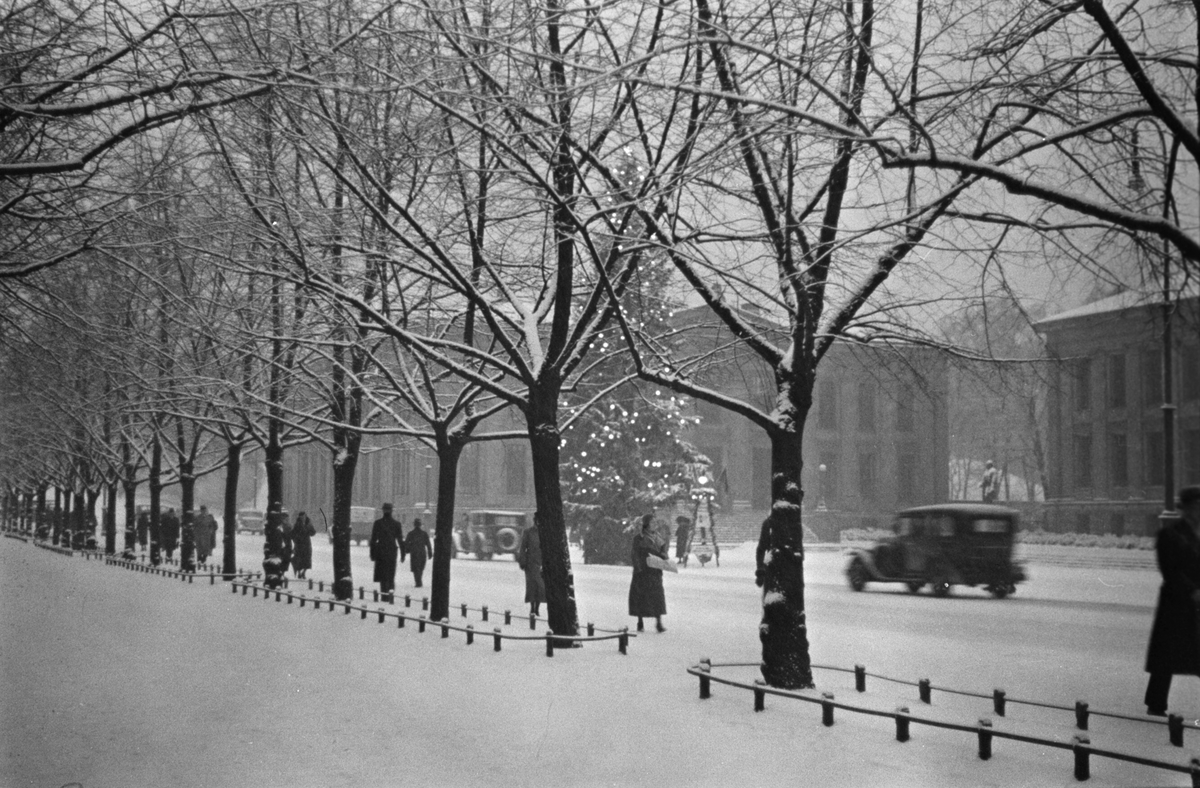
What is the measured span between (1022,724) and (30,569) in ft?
102

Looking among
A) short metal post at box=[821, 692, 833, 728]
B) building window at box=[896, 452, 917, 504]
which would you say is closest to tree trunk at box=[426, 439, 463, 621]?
building window at box=[896, 452, 917, 504]

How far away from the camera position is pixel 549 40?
508 inches

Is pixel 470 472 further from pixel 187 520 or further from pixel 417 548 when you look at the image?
pixel 417 548

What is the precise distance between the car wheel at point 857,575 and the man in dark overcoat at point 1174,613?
13.0 meters

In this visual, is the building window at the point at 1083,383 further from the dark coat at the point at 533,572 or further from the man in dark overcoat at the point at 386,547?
the man in dark overcoat at the point at 386,547

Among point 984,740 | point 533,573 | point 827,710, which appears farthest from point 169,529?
point 984,740

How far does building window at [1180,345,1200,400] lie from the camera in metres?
8.03

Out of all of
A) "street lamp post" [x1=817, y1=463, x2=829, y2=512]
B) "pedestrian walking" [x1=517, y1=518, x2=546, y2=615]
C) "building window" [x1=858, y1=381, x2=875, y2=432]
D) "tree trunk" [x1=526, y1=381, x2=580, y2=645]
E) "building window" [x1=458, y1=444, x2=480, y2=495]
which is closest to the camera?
"tree trunk" [x1=526, y1=381, x2=580, y2=645]

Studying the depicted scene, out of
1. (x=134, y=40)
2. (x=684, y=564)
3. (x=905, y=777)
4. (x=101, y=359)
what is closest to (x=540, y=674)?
(x=905, y=777)

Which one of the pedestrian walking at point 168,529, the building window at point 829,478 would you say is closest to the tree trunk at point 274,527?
the building window at point 829,478

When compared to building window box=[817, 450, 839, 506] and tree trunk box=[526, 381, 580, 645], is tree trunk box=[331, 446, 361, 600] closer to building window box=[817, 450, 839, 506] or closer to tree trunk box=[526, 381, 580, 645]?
tree trunk box=[526, 381, 580, 645]

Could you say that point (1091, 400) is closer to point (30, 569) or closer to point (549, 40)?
point (549, 40)

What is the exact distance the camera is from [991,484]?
13430 mm

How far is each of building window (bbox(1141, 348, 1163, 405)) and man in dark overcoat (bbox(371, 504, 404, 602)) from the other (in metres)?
18.0
